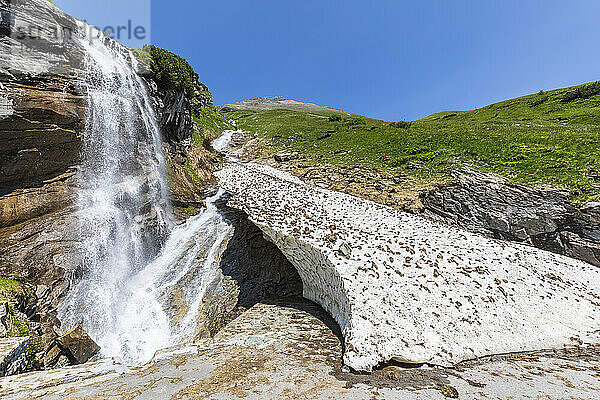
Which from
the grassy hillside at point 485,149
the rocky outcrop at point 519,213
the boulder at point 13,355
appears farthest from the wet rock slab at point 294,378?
the grassy hillside at point 485,149

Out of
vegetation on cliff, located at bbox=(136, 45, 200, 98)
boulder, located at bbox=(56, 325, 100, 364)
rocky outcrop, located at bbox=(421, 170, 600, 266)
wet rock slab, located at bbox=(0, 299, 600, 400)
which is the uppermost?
vegetation on cliff, located at bbox=(136, 45, 200, 98)

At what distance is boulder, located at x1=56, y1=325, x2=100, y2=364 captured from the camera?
10.1 meters

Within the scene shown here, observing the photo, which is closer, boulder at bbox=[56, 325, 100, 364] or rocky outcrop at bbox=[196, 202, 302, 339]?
boulder at bbox=[56, 325, 100, 364]

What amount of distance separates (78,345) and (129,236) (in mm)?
6349

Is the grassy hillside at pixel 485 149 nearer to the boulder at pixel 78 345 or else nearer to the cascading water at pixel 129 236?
the cascading water at pixel 129 236

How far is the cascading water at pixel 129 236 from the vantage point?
38.2ft

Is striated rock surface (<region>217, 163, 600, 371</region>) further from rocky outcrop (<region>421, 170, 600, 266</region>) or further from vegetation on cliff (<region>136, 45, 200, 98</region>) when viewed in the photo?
vegetation on cliff (<region>136, 45, 200, 98</region>)

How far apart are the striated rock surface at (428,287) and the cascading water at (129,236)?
5698 millimetres

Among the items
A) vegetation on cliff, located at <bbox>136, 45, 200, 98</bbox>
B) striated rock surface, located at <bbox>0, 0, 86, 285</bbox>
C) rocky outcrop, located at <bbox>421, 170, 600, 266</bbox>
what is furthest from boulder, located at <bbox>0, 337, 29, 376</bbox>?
rocky outcrop, located at <bbox>421, 170, 600, 266</bbox>

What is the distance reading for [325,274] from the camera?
1240 cm

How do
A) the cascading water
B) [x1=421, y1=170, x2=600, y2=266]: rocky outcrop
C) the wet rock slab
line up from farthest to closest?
[x1=421, y1=170, x2=600, y2=266]: rocky outcrop < the cascading water < the wet rock slab

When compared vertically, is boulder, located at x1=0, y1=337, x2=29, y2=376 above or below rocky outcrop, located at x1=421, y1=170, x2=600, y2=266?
below

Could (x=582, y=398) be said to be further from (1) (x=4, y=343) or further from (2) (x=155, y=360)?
(1) (x=4, y=343)

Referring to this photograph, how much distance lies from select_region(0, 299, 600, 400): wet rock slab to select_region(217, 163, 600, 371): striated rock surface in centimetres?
74
